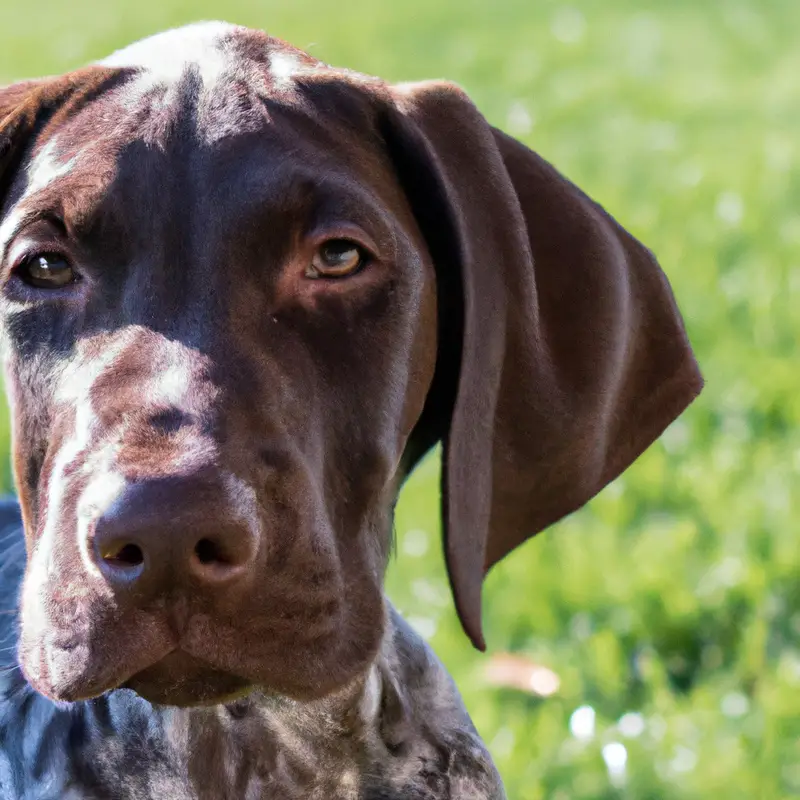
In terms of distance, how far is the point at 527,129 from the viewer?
449 inches

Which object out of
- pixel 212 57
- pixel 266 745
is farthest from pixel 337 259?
pixel 266 745

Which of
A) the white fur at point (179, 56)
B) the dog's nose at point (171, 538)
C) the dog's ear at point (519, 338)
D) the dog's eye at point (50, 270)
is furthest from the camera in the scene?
the dog's ear at point (519, 338)

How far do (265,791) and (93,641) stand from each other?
84 centimetres

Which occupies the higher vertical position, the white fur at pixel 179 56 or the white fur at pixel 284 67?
the white fur at pixel 179 56

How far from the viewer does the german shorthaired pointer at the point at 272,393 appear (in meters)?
2.82

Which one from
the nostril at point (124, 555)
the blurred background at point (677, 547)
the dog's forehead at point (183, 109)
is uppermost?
the dog's forehead at point (183, 109)

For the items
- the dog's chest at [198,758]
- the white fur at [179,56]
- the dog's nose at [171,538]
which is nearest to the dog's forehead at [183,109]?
the white fur at [179,56]

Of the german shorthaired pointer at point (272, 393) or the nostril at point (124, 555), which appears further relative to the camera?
the german shorthaired pointer at point (272, 393)

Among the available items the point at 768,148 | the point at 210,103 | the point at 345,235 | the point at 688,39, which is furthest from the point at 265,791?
the point at 688,39

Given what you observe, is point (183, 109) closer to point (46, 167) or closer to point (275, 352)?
point (46, 167)

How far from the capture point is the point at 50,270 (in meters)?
3.15

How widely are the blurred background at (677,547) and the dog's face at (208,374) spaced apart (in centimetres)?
79

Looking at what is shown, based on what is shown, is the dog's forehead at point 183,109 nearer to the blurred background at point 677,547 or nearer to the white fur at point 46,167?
the white fur at point 46,167

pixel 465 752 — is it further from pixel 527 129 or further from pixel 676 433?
pixel 527 129
